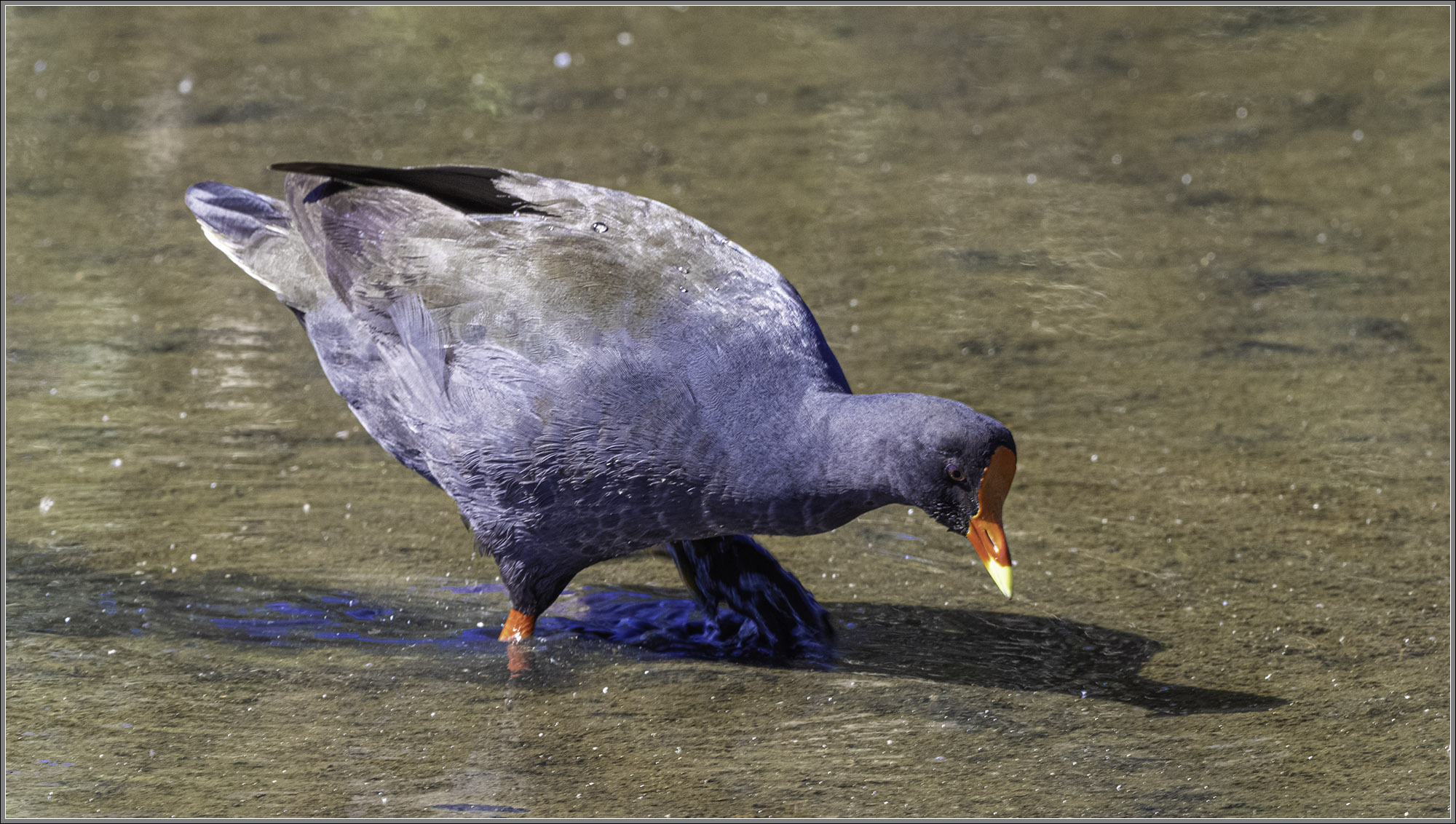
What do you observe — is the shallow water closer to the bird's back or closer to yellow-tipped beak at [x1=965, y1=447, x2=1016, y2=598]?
yellow-tipped beak at [x1=965, y1=447, x2=1016, y2=598]

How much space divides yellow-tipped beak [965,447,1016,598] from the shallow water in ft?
1.49

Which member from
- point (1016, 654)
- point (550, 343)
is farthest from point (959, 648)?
point (550, 343)

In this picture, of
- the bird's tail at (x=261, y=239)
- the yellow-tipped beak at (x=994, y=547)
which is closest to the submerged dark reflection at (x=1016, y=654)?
the yellow-tipped beak at (x=994, y=547)

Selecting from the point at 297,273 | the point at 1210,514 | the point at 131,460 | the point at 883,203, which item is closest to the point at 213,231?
the point at 297,273

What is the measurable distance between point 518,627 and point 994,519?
142cm

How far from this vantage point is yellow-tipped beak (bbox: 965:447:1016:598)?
12.6 ft

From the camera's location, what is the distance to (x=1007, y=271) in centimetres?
733

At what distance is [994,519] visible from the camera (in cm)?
391

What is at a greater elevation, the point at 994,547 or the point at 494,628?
the point at 994,547

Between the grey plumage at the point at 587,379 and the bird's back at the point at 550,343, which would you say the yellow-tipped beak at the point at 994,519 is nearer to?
the grey plumage at the point at 587,379

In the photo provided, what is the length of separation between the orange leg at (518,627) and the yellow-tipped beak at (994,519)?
131 cm

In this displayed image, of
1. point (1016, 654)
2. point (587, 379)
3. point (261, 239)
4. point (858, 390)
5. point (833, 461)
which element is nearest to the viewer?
point (833, 461)

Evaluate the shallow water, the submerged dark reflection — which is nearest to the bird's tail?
the shallow water

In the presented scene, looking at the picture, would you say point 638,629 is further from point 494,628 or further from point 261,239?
point 261,239
